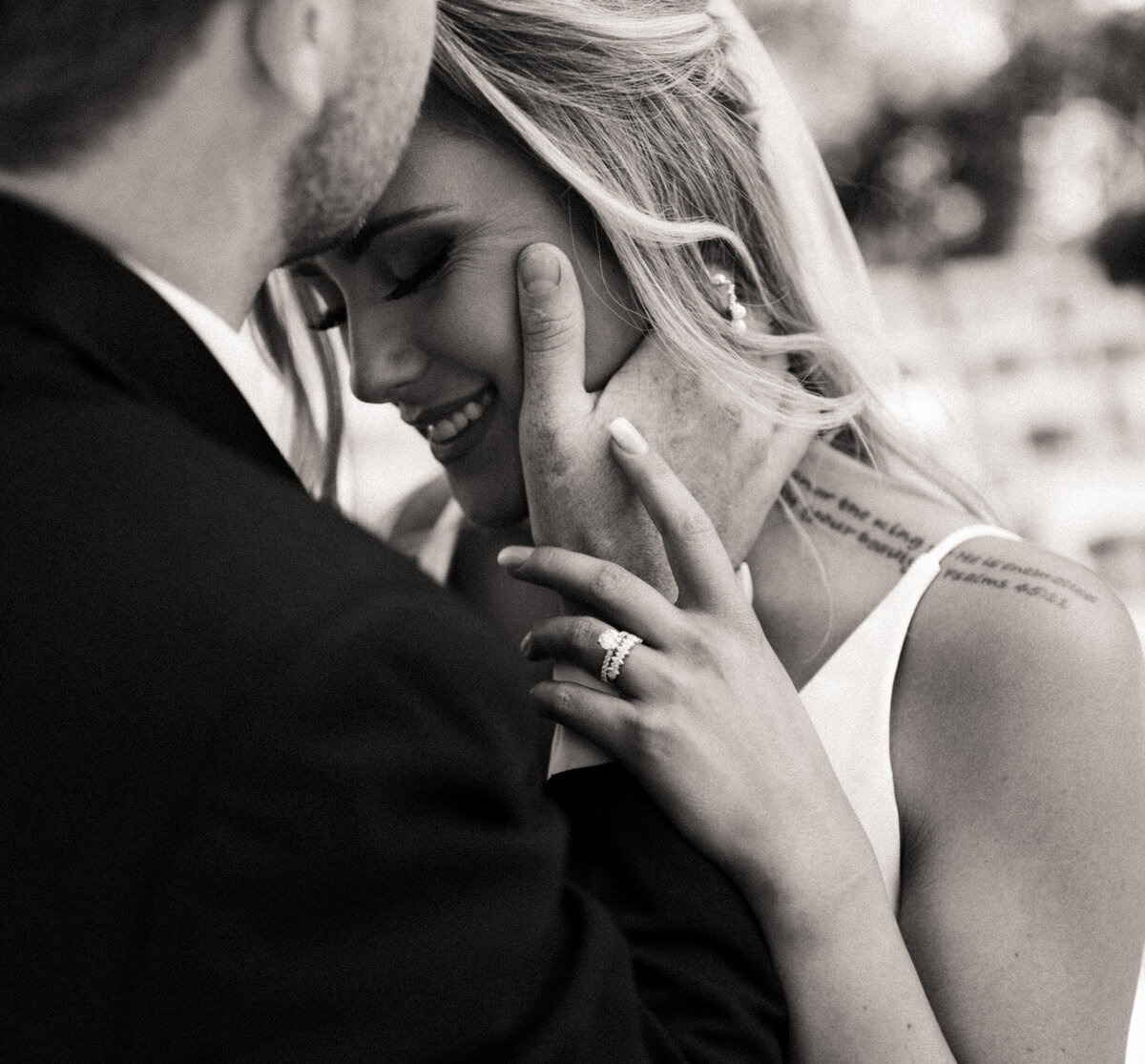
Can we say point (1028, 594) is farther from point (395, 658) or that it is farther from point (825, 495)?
point (395, 658)

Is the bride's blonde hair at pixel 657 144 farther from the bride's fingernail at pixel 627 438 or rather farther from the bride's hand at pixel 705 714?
the bride's hand at pixel 705 714

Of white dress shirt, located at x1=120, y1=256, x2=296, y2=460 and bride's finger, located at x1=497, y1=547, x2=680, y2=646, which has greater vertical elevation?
white dress shirt, located at x1=120, y1=256, x2=296, y2=460

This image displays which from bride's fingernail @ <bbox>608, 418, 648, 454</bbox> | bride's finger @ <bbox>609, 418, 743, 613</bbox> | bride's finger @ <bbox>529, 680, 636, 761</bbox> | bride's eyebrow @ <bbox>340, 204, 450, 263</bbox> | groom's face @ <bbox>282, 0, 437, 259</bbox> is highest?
groom's face @ <bbox>282, 0, 437, 259</bbox>

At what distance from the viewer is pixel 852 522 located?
6.21 ft

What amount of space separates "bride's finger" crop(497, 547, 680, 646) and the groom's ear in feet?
1.99

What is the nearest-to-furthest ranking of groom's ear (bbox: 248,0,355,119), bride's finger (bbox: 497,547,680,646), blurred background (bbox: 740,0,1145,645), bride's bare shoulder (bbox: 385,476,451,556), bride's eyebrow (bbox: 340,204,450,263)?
1. groom's ear (bbox: 248,0,355,119)
2. bride's finger (bbox: 497,547,680,646)
3. bride's eyebrow (bbox: 340,204,450,263)
4. bride's bare shoulder (bbox: 385,476,451,556)
5. blurred background (bbox: 740,0,1145,645)

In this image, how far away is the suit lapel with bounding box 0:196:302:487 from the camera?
0.97m

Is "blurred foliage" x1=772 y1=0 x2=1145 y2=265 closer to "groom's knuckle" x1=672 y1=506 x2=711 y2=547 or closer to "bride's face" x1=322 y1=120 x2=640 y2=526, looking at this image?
"bride's face" x1=322 y1=120 x2=640 y2=526

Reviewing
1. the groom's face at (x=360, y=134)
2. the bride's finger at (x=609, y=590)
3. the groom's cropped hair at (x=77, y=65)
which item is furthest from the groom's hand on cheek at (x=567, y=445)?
the groom's cropped hair at (x=77, y=65)

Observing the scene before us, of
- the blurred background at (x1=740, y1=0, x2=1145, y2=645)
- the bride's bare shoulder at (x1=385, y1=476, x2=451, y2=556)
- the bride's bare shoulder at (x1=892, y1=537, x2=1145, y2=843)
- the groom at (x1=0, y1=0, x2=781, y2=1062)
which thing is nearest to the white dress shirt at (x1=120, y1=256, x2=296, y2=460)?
the groom at (x1=0, y1=0, x2=781, y2=1062)

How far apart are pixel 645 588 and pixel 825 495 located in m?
0.59

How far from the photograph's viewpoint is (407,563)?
3.34 ft

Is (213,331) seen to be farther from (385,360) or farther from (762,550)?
(762,550)

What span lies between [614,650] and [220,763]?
61 centimetres
